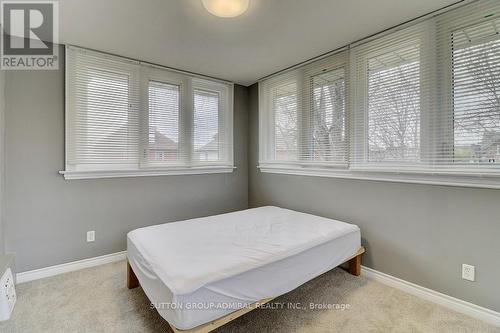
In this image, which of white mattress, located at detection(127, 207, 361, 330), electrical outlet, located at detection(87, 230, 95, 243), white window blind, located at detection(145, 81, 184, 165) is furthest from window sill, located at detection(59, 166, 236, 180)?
white mattress, located at detection(127, 207, 361, 330)

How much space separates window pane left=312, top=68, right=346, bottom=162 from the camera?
2756mm

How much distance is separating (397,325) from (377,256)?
0.77 m

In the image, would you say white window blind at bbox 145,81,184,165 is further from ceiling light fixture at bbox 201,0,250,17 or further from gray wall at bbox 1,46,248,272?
ceiling light fixture at bbox 201,0,250,17

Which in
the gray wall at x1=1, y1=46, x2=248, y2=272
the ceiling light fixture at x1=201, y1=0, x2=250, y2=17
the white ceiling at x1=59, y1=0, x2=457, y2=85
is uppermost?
the white ceiling at x1=59, y1=0, x2=457, y2=85

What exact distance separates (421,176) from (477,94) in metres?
0.73

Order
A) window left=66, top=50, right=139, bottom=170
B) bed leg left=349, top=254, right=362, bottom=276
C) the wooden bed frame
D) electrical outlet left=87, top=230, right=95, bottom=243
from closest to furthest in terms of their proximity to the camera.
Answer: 1. the wooden bed frame
2. bed leg left=349, top=254, right=362, bottom=276
3. window left=66, top=50, right=139, bottom=170
4. electrical outlet left=87, top=230, right=95, bottom=243

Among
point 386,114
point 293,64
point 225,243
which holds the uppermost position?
point 293,64

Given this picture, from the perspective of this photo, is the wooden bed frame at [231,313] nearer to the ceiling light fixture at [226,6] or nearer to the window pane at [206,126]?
the window pane at [206,126]

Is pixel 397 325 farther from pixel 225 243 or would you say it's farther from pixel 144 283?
pixel 144 283

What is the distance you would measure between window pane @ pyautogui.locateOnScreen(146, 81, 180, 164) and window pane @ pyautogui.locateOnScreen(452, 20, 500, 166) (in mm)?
2965

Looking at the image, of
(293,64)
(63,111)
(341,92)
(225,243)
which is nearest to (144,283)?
(225,243)

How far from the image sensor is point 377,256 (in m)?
2.47

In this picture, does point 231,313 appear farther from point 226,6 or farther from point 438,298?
point 226,6

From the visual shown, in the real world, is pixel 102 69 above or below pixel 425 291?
above
